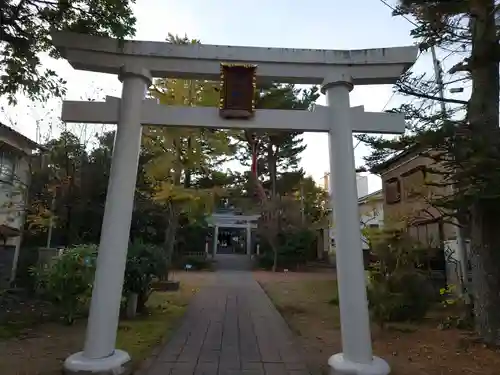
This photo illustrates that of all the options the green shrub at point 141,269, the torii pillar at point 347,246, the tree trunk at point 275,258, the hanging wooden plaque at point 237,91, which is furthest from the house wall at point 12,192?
the tree trunk at point 275,258

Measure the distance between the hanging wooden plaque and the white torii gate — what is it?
0.12 meters

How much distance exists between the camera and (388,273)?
888 centimetres

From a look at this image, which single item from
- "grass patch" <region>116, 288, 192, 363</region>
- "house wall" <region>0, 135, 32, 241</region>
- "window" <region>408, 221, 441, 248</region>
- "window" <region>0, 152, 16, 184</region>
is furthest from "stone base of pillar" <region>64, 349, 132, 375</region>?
"window" <region>408, 221, 441, 248</region>

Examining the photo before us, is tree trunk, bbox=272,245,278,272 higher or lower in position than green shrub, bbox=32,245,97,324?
higher

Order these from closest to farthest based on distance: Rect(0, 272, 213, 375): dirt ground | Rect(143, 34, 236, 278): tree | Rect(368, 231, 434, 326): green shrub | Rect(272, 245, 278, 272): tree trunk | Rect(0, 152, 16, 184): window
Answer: Rect(0, 272, 213, 375): dirt ground, Rect(368, 231, 434, 326): green shrub, Rect(0, 152, 16, 184): window, Rect(143, 34, 236, 278): tree, Rect(272, 245, 278, 272): tree trunk

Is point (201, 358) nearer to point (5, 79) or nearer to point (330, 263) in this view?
point (5, 79)

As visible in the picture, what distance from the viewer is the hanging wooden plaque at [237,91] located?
513cm

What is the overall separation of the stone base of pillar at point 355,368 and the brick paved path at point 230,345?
472mm

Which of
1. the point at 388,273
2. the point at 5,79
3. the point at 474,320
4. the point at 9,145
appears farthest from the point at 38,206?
the point at 474,320

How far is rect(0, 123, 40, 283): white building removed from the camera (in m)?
11.7

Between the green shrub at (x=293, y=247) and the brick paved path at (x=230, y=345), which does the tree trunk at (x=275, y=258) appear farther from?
the brick paved path at (x=230, y=345)

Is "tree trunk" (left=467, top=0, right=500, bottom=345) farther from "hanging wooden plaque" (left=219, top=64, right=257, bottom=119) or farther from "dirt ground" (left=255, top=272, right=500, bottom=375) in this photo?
"hanging wooden plaque" (left=219, top=64, right=257, bottom=119)

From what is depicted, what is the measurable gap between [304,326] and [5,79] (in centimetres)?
670

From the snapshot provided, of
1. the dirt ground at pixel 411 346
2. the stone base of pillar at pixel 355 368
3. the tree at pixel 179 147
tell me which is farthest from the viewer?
the tree at pixel 179 147
